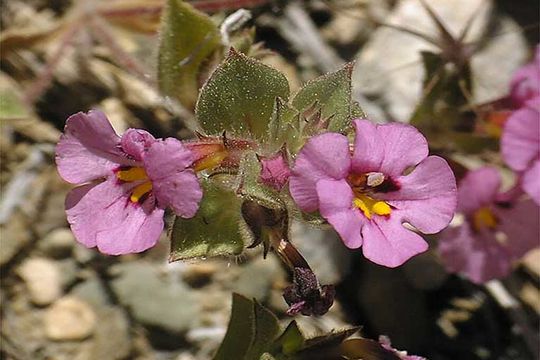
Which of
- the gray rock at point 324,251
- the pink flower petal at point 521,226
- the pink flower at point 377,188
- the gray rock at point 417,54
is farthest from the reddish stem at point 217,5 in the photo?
the pink flower at point 377,188

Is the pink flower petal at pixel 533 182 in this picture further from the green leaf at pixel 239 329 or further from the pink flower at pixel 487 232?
the green leaf at pixel 239 329

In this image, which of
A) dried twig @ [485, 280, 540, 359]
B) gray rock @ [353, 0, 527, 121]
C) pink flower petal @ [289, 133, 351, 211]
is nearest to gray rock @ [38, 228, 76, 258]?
gray rock @ [353, 0, 527, 121]

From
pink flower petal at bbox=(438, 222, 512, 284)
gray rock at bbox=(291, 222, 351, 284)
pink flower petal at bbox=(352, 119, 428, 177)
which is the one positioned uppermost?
pink flower petal at bbox=(352, 119, 428, 177)

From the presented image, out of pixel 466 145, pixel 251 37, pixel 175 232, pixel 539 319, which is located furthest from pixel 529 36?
pixel 175 232

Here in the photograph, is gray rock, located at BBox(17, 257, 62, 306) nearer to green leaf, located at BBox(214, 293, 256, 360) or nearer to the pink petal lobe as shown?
green leaf, located at BBox(214, 293, 256, 360)

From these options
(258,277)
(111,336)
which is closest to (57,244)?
(111,336)
